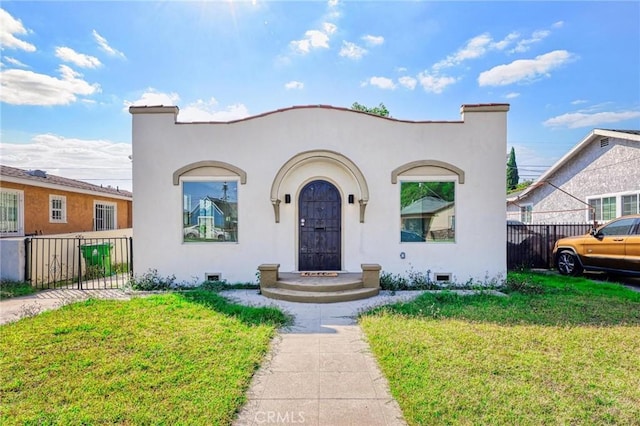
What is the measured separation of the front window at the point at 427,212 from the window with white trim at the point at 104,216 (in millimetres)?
15286

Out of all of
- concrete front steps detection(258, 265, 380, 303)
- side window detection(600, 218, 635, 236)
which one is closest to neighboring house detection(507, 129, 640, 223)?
side window detection(600, 218, 635, 236)

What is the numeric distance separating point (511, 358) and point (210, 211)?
7.51m

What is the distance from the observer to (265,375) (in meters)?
3.76

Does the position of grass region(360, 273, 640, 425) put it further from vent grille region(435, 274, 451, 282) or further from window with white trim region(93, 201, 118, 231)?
window with white trim region(93, 201, 118, 231)

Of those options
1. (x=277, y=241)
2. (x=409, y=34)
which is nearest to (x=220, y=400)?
(x=277, y=241)

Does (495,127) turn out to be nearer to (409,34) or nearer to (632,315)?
(409,34)

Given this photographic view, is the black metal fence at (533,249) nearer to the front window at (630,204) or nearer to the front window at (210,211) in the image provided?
the front window at (630,204)

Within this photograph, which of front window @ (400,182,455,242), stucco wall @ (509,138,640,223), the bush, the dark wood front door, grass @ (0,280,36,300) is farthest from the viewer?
stucco wall @ (509,138,640,223)

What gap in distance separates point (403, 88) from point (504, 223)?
243 inches

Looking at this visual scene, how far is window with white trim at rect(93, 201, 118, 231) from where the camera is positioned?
619 inches

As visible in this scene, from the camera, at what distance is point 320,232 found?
8.76 m

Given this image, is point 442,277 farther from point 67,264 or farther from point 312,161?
point 67,264

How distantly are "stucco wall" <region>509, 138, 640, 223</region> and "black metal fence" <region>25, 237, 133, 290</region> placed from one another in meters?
18.0

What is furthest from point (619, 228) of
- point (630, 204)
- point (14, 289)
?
point (14, 289)
